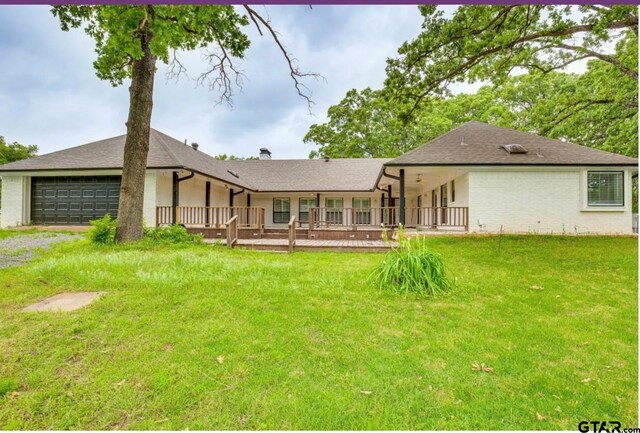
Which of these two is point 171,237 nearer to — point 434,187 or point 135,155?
point 135,155

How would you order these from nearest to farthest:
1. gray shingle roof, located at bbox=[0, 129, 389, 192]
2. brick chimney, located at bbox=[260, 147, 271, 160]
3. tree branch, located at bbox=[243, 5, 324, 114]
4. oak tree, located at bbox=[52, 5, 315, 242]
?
tree branch, located at bbox=[243, 5, 324, 114], oak tree, located at bbox=[52, 5, 315, 242], gray shingle roof, located at bbox=[0, 129, 389, 192], brick chimney, located at bbox=[260, 147, 271, 160]

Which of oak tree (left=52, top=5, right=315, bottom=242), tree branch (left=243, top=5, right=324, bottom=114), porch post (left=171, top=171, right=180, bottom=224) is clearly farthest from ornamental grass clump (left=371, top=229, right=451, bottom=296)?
porch post (left=171, top=171, right=180, bottom=224)

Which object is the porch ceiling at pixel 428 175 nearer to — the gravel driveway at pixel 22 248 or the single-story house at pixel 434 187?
the single-story house at pixel 434 187

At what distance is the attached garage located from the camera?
14344 millimetres

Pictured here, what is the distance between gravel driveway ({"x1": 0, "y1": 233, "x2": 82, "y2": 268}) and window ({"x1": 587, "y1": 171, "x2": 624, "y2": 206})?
706 inches

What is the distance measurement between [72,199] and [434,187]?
18391 mm

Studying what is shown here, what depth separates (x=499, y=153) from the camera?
1235cm

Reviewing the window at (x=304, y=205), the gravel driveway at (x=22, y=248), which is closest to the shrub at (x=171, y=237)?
the gravel driveway at (x=22, y=248)

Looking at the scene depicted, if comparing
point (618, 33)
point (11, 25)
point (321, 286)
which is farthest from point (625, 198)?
point (11, 25)

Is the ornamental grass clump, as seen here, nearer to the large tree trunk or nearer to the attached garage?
the large tree trunk

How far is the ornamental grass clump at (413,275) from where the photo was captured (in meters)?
5.05

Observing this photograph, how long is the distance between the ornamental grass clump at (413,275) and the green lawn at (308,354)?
26 centimetres

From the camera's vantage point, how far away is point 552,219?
39.3 feet

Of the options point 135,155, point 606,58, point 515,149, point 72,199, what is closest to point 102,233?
point 135,155
